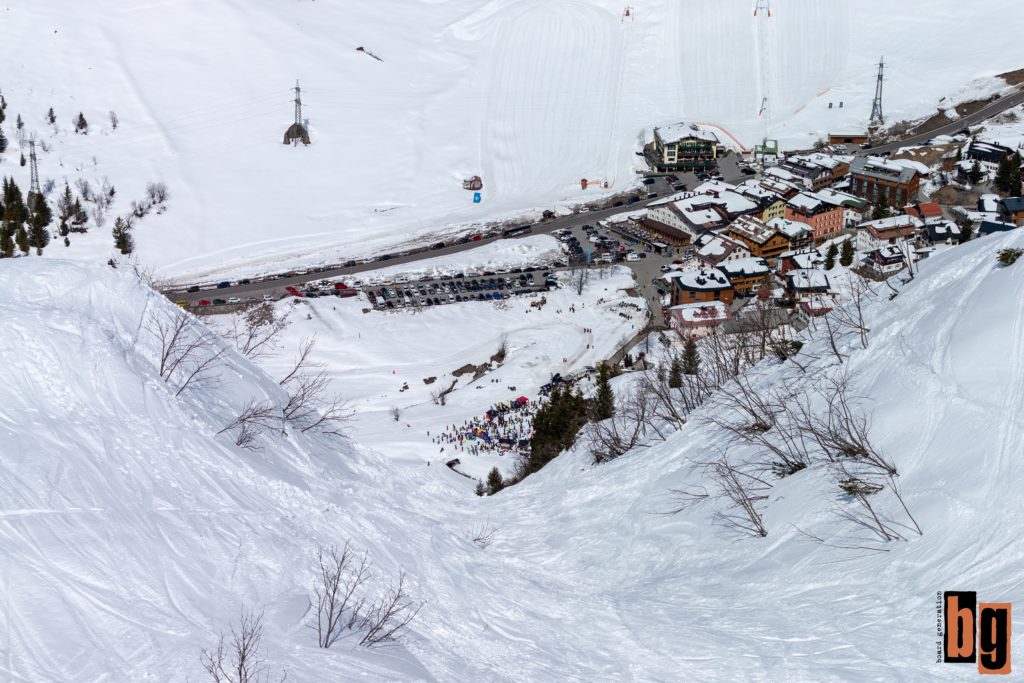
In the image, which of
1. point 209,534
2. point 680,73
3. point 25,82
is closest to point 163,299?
point 209,534

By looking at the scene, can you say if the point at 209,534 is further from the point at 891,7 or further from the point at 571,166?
the point at 891,7

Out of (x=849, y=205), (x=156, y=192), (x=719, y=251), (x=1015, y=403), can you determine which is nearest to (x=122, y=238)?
(x=156, y=192)

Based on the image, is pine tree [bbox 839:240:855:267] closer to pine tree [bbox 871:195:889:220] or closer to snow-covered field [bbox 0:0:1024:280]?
pine tree [bbox 871:195:889:220]

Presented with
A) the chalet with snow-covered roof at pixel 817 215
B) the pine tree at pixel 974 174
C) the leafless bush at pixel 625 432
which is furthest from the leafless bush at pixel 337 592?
the pine tree at pixel 974 174

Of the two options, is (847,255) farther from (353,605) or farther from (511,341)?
(353,605)

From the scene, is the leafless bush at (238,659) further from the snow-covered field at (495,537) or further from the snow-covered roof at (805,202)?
the snow-covered roof at (805,202)

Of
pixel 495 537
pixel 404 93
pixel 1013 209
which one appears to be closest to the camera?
pixel 495 537

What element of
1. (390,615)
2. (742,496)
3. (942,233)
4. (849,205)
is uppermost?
(849,205)
